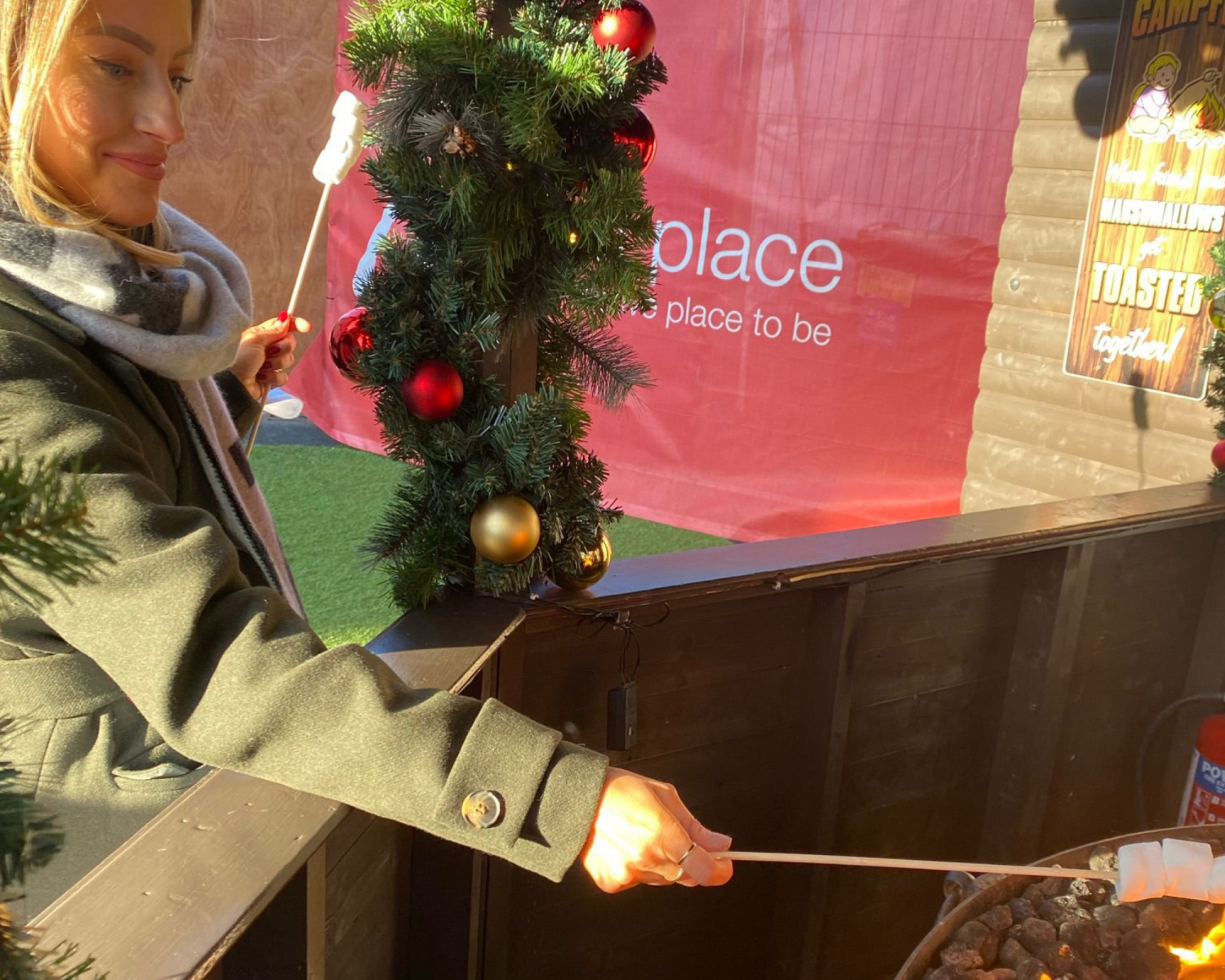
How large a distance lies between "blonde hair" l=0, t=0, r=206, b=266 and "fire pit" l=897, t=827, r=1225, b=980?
1401 millimetres

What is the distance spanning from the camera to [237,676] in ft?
2.73

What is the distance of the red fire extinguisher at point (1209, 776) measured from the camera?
253 cm

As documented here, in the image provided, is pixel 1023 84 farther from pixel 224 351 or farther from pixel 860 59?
pixel 224 351

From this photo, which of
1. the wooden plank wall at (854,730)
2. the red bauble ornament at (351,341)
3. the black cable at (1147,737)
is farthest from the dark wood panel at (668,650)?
the black cable at (1147,737)

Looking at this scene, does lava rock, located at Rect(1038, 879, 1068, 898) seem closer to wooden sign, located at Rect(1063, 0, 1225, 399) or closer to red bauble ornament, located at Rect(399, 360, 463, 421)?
red bauble ornament, located at Rect(399, 360, 463, 421)

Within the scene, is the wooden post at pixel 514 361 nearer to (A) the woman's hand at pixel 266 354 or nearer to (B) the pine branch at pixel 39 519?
(A) the woman's hand at pixel 266 354

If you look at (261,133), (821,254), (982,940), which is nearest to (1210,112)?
(821,254)

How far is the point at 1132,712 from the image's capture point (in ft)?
9.48

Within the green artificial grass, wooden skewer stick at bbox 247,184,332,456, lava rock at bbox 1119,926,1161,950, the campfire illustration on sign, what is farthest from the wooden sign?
wooden skewer stick at bbox 247,184,332,456

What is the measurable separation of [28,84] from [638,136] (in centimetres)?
88

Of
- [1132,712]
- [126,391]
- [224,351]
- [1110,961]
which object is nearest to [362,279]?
[224,351]

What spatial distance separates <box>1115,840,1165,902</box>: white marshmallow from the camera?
4.87ft

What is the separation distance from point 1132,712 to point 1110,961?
1361 millimetres

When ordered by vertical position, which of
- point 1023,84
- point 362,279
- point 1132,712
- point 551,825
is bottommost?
point 1132,712
